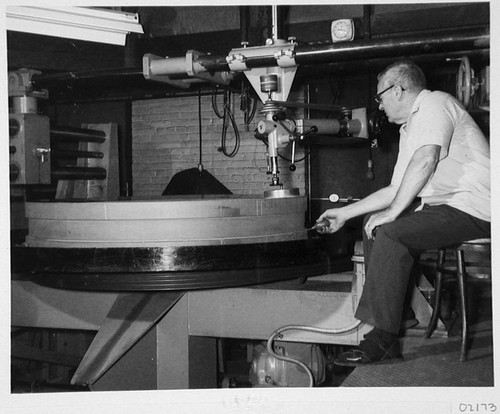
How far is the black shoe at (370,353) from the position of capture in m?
1.67

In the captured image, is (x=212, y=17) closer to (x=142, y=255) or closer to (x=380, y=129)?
(x=380, y=129)

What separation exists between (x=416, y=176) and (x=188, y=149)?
2.80 metres

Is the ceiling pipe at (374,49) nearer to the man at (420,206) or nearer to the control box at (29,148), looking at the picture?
the man at (420,206)

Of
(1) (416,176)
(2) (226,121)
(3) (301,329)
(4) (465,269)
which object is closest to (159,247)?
(3) (301,329)

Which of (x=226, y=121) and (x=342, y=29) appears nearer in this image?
(x=342, y=29)

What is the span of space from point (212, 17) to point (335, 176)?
135 cm

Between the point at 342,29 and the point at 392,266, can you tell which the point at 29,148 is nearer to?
the point at 342,29

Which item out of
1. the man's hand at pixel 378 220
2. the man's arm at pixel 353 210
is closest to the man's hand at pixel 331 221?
the man's arm at pixel 353 210

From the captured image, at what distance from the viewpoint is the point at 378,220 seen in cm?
174

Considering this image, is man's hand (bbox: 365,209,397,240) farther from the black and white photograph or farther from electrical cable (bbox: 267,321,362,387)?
electrical cable (bbox: 267,321,362,387)

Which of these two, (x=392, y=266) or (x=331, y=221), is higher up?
(x=331, y=221)

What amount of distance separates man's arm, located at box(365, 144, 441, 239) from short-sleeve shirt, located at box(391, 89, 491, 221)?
0.11 feet

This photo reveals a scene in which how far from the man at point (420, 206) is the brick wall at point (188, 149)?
2062mm

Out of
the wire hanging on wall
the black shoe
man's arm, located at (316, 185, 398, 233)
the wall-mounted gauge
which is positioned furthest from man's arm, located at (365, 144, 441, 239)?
the wire hanging on wall
